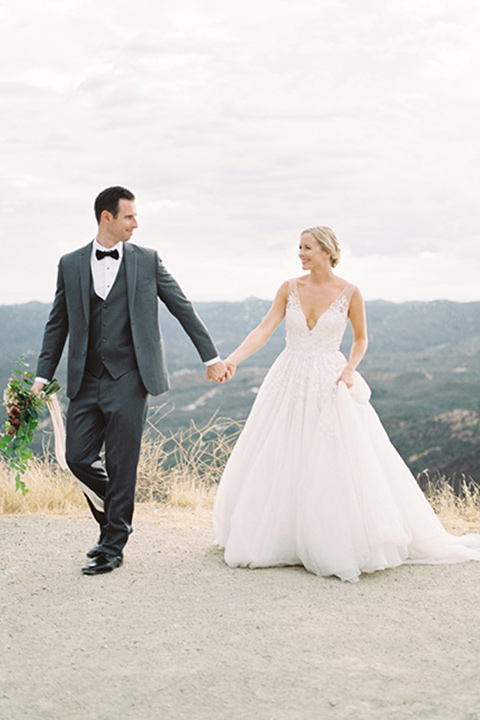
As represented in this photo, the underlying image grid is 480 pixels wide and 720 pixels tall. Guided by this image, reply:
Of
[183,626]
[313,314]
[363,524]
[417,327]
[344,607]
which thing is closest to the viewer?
[183,626]

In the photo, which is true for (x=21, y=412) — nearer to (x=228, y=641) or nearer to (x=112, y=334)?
(x=112, y=334)

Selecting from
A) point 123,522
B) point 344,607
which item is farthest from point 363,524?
point 123,522

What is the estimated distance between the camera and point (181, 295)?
516 centimetres

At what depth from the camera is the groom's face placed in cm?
488

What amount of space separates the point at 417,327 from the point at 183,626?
112 meters

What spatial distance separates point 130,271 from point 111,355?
55 centimetres

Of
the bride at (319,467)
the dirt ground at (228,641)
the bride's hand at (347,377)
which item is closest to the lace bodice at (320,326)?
the bride at (319,467)

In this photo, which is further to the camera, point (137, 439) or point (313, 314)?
point (313, 314)

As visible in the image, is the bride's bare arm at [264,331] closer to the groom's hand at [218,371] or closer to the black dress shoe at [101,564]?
the groom's hand at [218,371]

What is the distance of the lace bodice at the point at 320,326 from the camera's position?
5285 millimetres

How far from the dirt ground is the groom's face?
2194 mm

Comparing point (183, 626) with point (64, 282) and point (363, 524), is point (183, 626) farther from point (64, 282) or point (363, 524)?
point (64, 282)

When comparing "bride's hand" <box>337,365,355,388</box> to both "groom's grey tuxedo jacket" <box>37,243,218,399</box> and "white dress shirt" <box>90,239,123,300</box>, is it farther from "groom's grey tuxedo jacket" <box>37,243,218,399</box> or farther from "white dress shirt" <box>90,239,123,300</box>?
"white dress shirt" <box>90,239,123,300</box>

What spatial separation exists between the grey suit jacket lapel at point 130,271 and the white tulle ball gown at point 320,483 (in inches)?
44.7
